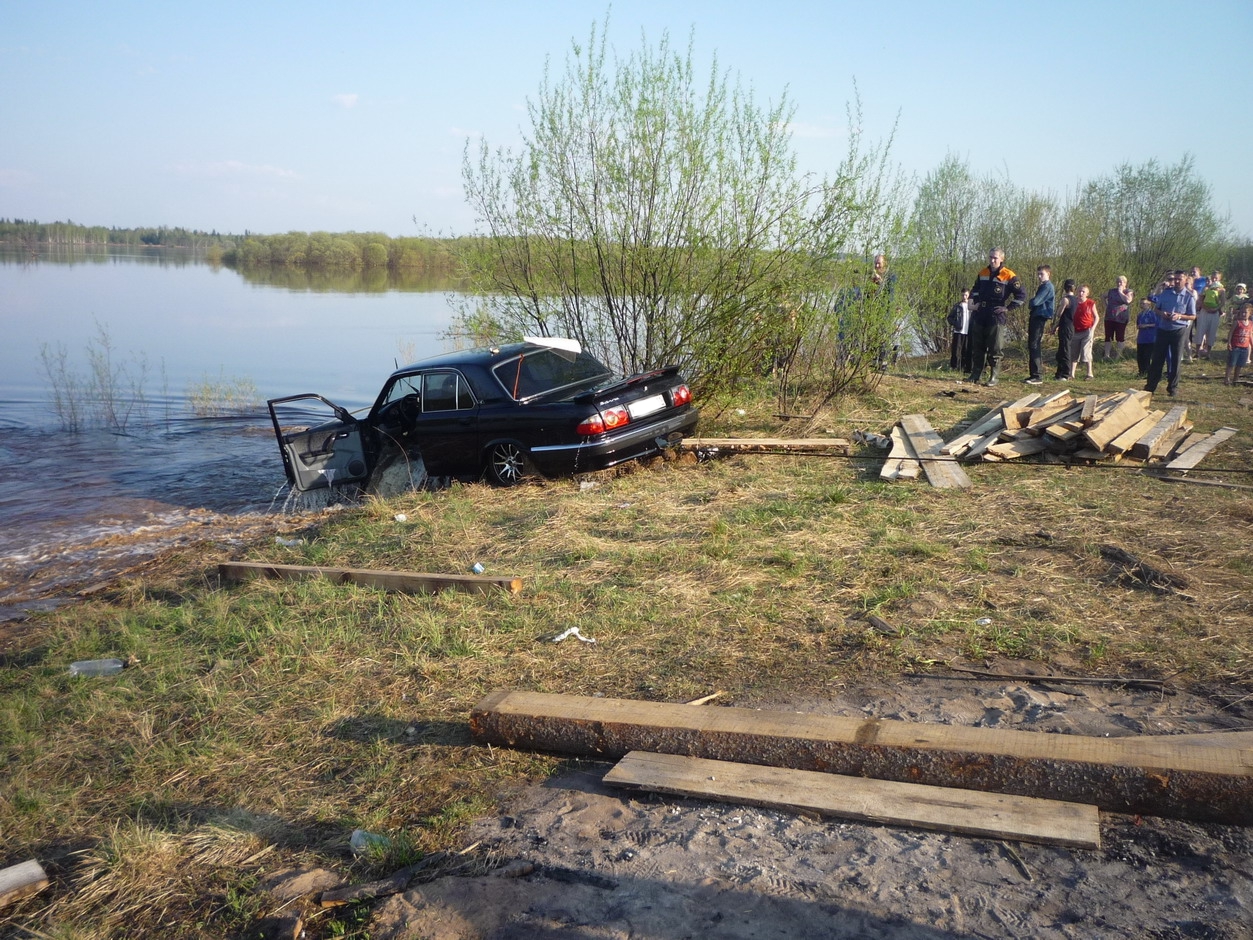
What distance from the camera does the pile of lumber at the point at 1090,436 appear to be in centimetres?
938

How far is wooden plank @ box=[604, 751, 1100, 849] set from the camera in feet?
10.3

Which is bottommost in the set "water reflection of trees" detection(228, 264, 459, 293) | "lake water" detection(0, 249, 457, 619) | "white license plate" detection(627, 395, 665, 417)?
"lake water" detection(0, 249, 457, 619)

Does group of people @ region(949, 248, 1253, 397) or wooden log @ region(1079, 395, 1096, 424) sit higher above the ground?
group of people @ region(949, 248, 1253, 397)

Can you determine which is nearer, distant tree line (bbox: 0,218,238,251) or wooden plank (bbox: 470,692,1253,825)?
wooden plank (bbox: 470,692,1253,825)

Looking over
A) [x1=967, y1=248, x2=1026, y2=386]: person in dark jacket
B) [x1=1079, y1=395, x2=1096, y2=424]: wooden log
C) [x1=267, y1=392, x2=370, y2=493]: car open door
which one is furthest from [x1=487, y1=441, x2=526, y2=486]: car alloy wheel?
[x1=967, y1=248, x2=1026, y2=386]: person in dark jacket

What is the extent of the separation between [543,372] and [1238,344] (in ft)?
43.4

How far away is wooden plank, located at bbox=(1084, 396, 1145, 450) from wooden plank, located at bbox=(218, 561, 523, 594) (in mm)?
6319

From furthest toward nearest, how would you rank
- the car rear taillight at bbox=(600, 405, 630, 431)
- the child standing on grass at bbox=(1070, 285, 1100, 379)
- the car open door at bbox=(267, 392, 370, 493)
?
1. the child standing on grass at bbox=(1070, 285, 1100, 379)
2. the car open door at bbox=(267, 392, 370, 493)
3. the car rear taillight at bbox=(600, 405, 630, 431)

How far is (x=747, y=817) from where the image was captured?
3.40 m

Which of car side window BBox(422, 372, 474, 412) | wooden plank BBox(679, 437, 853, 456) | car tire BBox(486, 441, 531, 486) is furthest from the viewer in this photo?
wooden plank BBox(679, 437, 853, 456)

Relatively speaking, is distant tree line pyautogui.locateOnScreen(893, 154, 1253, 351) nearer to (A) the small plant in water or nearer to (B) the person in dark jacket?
(B) the person in dark jacket

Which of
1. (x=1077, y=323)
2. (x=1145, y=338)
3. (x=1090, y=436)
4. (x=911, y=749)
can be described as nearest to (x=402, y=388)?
(x=1090, y=436)

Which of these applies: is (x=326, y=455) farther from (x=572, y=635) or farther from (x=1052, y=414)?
(x=1052, y=414)

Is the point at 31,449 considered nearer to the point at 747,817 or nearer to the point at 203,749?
the point at 203,749
